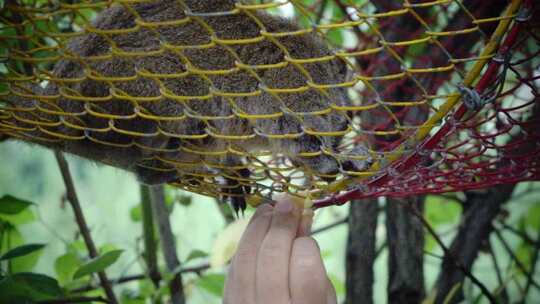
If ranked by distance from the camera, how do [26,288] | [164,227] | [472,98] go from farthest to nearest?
[164,227] < [26,288] < [472,98]

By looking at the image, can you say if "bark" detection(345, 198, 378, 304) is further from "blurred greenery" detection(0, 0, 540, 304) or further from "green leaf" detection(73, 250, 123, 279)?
"green leaf" detection(73, 250, 123, 279)

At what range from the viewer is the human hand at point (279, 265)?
73.3 inches

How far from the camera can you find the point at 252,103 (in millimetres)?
2783

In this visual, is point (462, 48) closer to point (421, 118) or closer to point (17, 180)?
point (421, 118)

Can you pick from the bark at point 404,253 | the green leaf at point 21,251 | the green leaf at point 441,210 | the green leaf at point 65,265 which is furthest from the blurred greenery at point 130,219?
the green leaf at point 21,251

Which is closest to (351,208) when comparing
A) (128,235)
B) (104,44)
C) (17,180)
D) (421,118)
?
(421,118)

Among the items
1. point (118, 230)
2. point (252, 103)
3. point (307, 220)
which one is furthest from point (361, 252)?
point (118, 230)

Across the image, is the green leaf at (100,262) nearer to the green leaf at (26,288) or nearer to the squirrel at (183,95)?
the green leaf at (26,288)

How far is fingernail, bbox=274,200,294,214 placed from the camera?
2.09 meters

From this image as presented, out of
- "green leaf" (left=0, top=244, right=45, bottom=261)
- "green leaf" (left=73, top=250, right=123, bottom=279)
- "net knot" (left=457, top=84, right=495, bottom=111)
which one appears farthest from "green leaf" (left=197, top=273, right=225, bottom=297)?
"net knot" (left=457, top=84, right=495, bottom=111)

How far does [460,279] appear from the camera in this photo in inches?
127

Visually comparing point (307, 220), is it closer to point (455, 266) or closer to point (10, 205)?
point (10, 205)

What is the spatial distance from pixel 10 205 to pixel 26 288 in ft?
1.21

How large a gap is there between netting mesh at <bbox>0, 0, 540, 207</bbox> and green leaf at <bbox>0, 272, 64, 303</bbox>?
1.53ft
